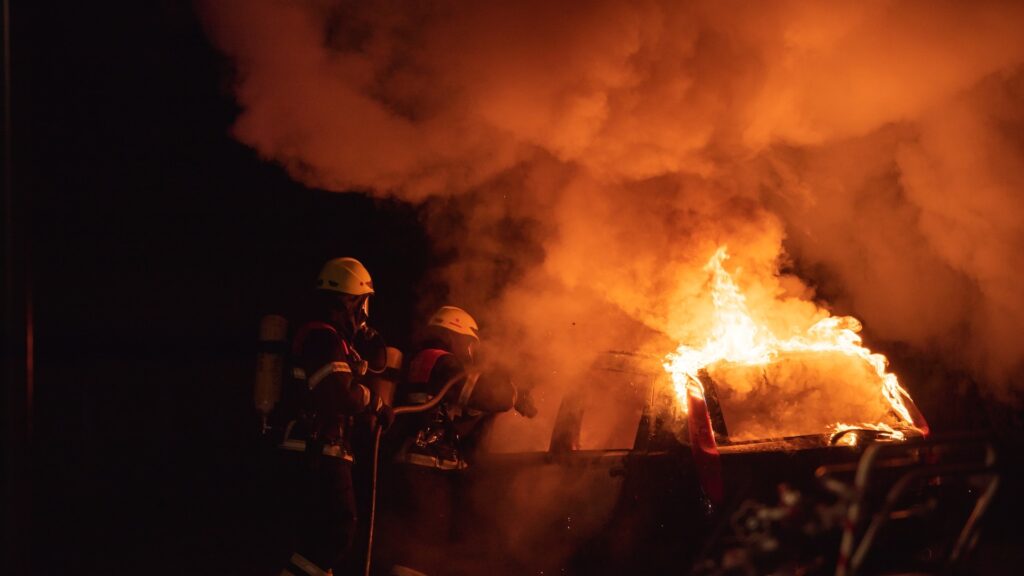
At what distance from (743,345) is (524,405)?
1752 mm

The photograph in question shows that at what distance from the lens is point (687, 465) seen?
5039mm

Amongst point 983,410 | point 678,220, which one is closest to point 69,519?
point 678,220

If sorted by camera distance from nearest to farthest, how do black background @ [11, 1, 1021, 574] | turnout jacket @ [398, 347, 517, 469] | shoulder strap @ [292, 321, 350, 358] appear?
shoulder strap @ [292, 321, 350, 358] < turnout jacket @ [398, 347, 517, 469] < black background @ [11, 1, 1021, 574]

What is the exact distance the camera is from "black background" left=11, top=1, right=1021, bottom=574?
8.15 m

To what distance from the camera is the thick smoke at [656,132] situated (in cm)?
748

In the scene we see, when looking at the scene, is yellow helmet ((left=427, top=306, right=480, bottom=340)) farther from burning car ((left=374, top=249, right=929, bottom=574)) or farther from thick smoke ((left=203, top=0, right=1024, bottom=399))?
thick smoke ((left=203, top=0, right=1024, bottom=399))

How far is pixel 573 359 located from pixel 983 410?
629 cm

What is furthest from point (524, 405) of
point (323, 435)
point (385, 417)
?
point (323, 435)

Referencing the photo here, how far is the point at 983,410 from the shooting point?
1088 cm

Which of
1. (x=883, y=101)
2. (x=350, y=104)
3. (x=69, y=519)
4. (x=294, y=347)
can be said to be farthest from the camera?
(x=883, y=101)

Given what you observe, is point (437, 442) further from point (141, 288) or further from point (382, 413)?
point (141, 288)

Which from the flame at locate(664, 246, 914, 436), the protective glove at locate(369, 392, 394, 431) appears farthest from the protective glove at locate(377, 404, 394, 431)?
the flame at locate(664, 246, 914, 436)

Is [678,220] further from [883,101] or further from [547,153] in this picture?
[883,101]

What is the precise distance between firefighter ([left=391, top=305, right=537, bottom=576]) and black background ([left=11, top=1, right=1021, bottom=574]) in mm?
2494
